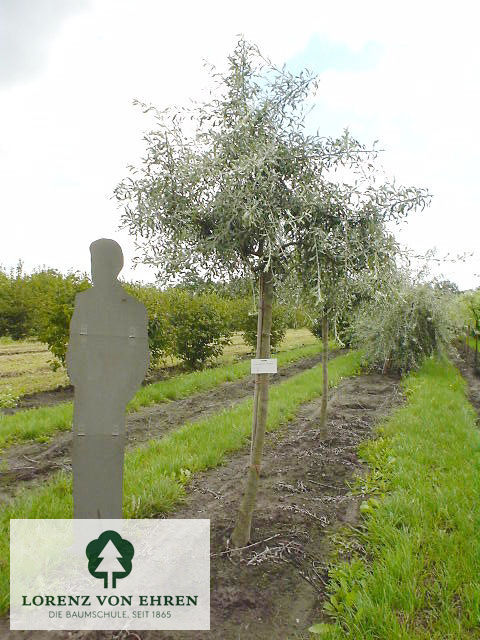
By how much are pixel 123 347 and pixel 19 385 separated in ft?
35.4

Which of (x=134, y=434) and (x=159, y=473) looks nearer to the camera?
(x=159, y=473)

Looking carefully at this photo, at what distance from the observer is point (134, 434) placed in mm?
7293

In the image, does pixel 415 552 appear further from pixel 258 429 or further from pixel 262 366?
pixel 262 366

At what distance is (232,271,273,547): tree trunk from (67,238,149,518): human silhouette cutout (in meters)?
1.14

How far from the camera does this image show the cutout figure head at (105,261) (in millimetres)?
2893

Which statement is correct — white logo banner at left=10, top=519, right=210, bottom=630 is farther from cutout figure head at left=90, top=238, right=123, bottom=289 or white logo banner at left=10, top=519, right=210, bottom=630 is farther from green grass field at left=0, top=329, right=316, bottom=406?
green grass field at left=0, top=329, right=316, bottom=406

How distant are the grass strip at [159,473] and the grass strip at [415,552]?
1875 mm

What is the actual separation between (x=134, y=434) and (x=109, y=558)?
4.24 metres

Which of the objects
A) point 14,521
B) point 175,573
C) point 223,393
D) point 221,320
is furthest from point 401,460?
point 221,320

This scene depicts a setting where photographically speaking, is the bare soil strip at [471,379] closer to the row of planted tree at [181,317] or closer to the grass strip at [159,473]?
the row of planted tree at [181,317]

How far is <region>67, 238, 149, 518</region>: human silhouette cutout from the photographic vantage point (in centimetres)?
282

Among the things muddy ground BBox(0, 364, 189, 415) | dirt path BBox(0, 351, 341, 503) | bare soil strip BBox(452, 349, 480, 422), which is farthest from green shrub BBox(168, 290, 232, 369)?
bare soil strip BBox(452, 349, 480, 422)

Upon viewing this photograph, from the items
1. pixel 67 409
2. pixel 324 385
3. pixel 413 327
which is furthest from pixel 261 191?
pixel 413 327

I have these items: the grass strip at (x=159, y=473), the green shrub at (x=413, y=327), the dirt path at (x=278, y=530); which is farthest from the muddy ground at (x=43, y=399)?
the green shrub at (x=413, y=327)
